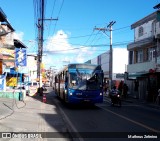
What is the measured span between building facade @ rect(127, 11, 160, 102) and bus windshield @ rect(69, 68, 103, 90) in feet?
43.1

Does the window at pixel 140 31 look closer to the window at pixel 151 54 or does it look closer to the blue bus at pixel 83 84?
the window at pixel 151 54

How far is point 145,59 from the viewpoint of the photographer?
140 feet

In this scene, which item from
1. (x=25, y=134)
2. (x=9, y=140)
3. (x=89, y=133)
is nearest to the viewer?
(x=9, y=140)

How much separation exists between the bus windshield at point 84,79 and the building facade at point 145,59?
13.1 m

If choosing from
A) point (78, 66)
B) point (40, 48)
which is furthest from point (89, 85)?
point (40, 48)

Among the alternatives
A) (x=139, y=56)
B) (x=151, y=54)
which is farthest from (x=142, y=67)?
(x=139, y=56)

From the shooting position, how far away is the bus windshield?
2484cm

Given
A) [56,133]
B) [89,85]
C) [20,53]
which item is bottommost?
[56,133]

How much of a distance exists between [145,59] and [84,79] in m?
19.4

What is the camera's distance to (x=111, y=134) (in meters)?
12.6

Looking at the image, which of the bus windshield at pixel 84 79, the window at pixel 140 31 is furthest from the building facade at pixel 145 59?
the bus windshield at pixel 84 79

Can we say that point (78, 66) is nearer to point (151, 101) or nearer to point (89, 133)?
point (89, 133)

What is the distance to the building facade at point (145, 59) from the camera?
37781mm

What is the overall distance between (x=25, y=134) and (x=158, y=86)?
28429 millimetres
